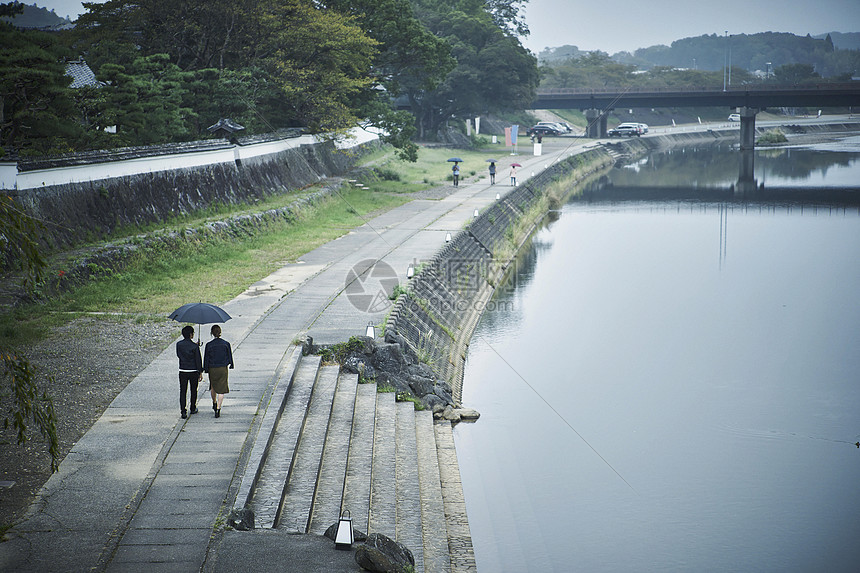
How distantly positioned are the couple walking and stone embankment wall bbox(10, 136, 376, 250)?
6582 mm

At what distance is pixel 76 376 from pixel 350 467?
245 inches

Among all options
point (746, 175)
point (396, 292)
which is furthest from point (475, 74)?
point (396, 292)

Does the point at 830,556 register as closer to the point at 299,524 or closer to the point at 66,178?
the point at 299,524

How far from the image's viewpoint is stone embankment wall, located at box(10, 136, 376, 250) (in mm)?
24281

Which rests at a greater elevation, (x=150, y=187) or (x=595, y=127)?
(x=595, y=127)

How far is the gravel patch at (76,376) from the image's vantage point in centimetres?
1208

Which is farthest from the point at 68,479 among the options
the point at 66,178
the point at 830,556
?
the point at 66,178

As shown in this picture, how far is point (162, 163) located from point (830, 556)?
24.9 meters

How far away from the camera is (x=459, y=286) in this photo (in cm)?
3119

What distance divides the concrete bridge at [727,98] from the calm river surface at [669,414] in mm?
41045

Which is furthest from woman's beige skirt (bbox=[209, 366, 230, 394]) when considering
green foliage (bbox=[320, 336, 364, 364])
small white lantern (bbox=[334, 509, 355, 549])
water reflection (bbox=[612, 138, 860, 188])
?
water reflection (bbox=[612, 138, 860, 188])

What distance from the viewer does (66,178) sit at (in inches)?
989

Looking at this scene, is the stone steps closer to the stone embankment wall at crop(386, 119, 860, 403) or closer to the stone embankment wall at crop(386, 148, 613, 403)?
the stone embankment wall at crop(386, 148, 613, 403)

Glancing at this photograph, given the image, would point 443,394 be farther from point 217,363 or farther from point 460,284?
point 460,284
